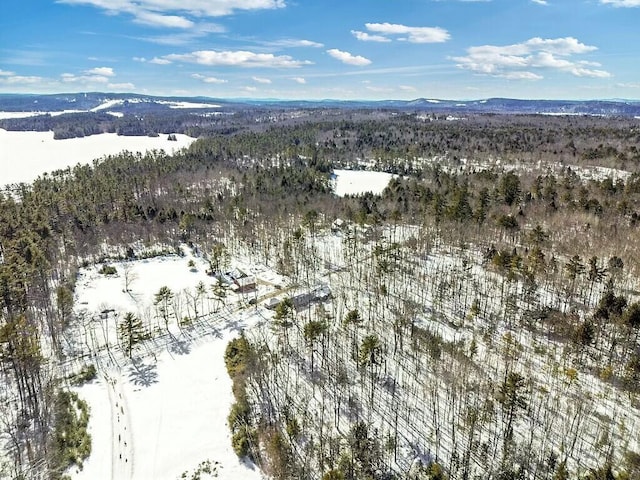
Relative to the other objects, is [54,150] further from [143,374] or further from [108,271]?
[143,374]

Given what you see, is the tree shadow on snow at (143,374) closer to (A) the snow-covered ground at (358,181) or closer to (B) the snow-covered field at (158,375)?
(B) the snow-covered field at (158,375)

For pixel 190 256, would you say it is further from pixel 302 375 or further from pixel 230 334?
pixel 302 375

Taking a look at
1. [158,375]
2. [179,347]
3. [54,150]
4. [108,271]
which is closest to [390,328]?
[179,347]

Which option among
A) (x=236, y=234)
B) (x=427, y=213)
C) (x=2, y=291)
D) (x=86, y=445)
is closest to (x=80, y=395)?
(x=86, y=445)

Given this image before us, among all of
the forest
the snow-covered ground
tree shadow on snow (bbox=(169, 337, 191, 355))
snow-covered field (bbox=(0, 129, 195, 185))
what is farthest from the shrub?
snow-covered field (bbox=(0, 129, 195, 185))

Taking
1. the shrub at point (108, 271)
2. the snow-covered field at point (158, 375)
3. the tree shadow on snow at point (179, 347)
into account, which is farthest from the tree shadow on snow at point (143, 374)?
the shrub at point (108, 271)

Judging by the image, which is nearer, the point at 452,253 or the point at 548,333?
the point at 548,333

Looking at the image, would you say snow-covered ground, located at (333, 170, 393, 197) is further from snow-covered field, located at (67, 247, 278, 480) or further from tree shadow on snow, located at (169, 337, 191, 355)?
tree shadow on snow, located at (169, 337, 191, 355)
